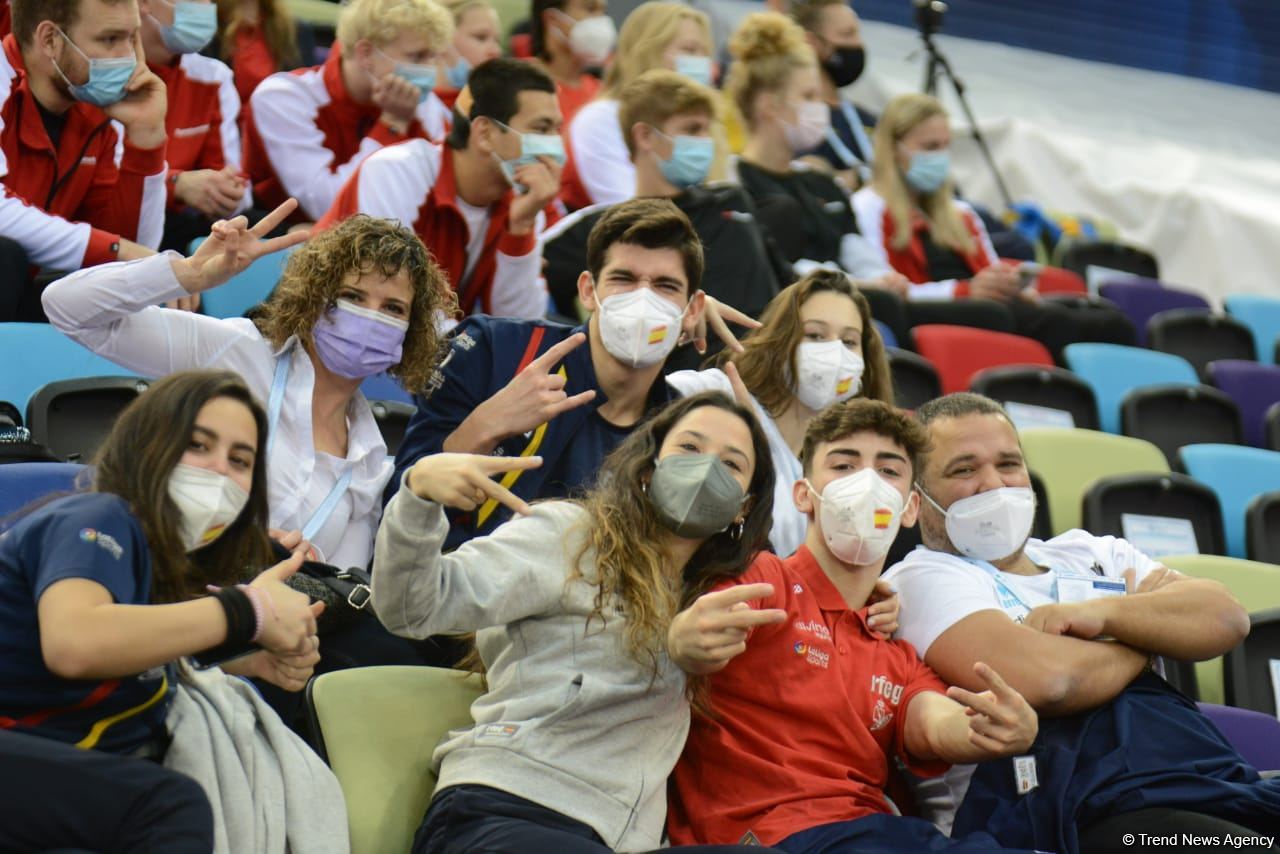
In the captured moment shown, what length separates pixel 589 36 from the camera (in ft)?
21.4

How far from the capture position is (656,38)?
6238mm

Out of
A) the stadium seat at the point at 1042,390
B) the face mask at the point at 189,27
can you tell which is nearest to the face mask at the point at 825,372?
the stadium seat at the point at 1042,390

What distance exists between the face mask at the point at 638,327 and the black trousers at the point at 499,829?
1.11 meters

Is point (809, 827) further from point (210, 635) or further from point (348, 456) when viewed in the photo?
point (348, 456)

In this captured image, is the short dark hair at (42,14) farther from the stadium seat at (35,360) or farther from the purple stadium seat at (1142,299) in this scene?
the purple stadium seat at (1142,299)

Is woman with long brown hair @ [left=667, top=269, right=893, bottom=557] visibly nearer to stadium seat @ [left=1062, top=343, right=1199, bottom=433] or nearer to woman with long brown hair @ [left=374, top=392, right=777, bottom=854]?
woman with long brown hair @ [left=374, top=392, right=777, bottom=854]

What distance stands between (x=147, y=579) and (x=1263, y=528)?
3311 millimetres

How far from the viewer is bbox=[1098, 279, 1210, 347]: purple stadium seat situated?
278 inches

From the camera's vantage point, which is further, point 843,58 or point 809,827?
point 843,58

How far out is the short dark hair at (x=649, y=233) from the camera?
349 cm

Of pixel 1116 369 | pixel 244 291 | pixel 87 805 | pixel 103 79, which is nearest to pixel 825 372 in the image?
pixel 244 291

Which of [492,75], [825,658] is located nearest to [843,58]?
[492,75]

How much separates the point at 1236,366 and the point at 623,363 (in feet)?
10.9

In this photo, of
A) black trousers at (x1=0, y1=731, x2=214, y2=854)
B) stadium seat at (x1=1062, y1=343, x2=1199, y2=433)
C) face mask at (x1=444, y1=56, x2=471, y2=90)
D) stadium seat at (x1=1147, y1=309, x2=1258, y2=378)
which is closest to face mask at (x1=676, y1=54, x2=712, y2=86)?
face mask at (x1=444, y1=56, x2=471, y2=90)
